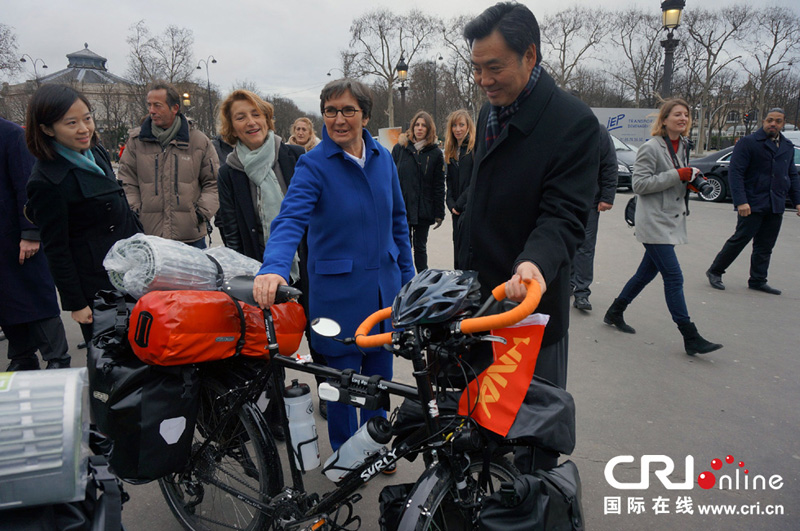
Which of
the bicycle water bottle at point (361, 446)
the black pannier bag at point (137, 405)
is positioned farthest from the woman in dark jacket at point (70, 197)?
the bicycle water bottle at point (361, 446)

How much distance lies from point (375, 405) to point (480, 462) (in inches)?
17.0

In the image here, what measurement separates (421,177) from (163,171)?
3.38m

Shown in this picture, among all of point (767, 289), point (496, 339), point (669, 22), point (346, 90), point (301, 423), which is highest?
point (669, 22)

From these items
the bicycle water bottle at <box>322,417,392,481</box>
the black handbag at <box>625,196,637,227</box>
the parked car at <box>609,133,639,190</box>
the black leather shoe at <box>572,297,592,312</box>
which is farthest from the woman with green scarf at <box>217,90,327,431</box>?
the parked car at <box>609,133,639,190</box>

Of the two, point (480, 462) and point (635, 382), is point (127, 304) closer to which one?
point (480, 462)

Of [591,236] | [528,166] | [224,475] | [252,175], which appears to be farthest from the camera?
[591,236]

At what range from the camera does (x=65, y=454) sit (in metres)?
1.07

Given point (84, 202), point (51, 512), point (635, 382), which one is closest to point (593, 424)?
point (635, 382)

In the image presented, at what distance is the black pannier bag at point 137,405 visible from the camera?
6.72 feet

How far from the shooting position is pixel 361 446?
Answer: 195 cm

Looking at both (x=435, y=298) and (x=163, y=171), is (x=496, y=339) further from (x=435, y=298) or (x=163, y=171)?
(x=163, y=171)

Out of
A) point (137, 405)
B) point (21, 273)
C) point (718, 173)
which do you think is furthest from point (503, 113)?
point (718, 173)

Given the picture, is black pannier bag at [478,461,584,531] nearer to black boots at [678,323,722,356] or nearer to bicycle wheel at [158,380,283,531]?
bicycle wheel at [158,380,283,531]

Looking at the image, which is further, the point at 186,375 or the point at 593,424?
the point at 593,424
